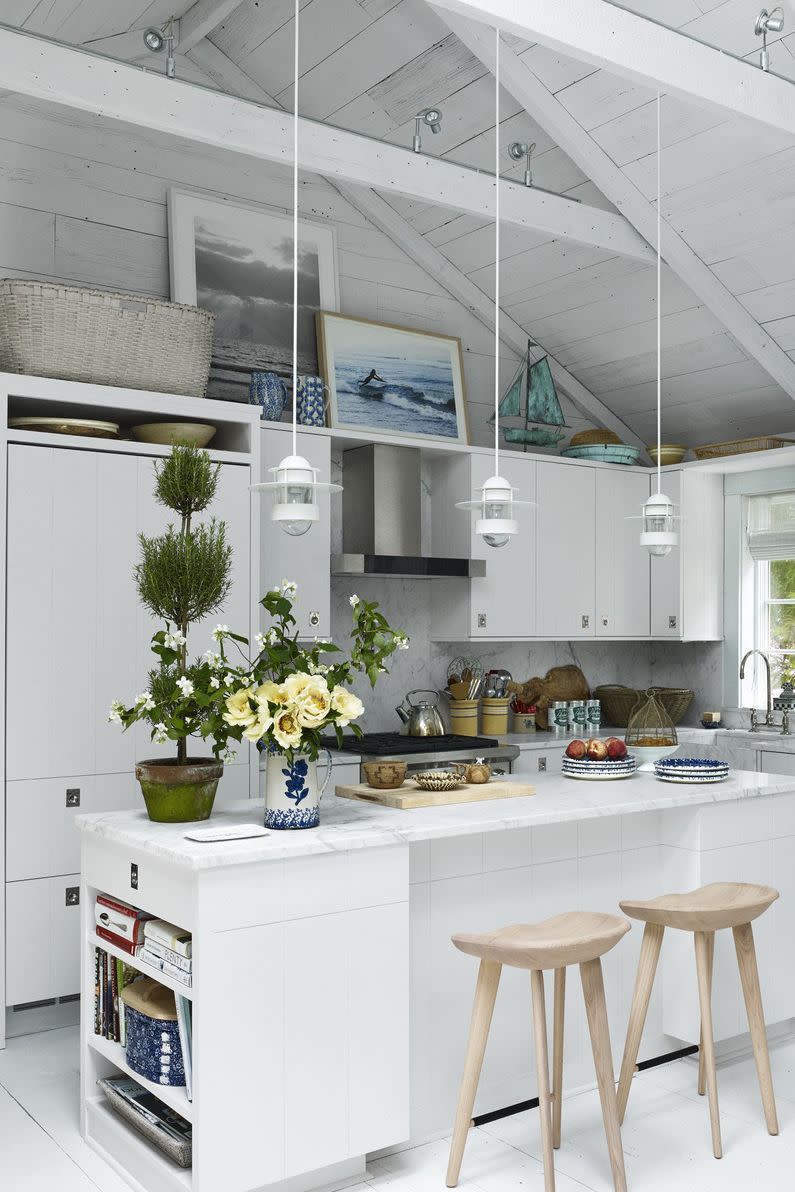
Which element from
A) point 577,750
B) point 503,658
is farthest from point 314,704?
point 503,658

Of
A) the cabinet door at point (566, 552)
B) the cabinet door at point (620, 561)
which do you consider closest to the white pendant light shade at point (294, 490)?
the cabinet door at point (566, 552)

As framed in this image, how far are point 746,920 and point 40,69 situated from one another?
11.3ft

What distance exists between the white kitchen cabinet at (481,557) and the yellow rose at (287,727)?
2.85 metres

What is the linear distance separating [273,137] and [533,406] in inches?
84.0

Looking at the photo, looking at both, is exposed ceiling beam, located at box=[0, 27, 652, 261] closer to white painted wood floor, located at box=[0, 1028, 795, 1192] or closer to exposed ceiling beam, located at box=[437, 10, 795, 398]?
exposed ceiling beam, located at box=[437, 10, 795, 398]

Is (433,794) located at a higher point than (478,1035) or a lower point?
higher

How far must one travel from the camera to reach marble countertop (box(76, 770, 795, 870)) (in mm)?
2646

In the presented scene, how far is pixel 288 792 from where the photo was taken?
9.33 feet

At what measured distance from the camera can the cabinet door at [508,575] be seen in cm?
553

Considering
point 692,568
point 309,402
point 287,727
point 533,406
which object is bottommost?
point 287,727

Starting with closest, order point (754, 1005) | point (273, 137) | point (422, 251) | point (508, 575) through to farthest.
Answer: point (754, 1005)
point (273, 137)
point (508, 575)
point (422, 251)

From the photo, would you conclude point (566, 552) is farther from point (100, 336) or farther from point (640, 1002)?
point (640, 1002)

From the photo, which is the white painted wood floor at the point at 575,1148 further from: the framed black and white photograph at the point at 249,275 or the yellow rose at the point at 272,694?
the framed black and white photograph at the point at 249,275

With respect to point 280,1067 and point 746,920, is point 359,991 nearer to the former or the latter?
point 280,1067
